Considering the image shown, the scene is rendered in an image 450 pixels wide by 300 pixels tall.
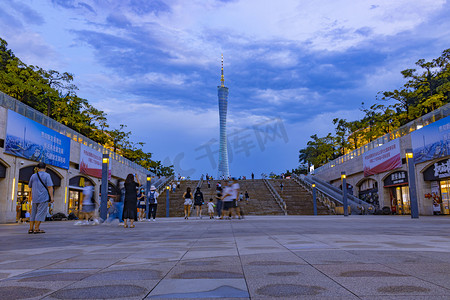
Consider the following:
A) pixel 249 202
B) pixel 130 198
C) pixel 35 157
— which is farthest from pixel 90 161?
pixel 130 198

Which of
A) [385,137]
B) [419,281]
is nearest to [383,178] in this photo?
[385,137]

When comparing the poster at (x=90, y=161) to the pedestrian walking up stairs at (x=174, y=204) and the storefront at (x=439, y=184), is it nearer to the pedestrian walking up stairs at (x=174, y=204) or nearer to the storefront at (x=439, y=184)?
the pedestrian walking up stairs at (x=174, y=204)

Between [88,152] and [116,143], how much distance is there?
16.8 metres

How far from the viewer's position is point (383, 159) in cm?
3247

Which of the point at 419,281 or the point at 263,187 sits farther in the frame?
the point at 263,187

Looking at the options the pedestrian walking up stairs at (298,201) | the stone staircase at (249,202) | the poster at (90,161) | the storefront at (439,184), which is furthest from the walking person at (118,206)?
the storefront at (439,184)

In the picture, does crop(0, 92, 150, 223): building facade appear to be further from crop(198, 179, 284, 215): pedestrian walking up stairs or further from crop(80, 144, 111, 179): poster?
crop(198, 179, 284, 215): pedestrian walking up stairs

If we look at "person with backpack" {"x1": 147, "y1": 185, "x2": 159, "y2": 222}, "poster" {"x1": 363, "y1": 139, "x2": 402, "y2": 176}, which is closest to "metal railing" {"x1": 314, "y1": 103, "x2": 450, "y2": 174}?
"poster" {"x1": 363, "y1": 139, "x2": 402, "y2": 176}

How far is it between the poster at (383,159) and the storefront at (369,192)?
137cm

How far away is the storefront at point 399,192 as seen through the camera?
98.1 ft

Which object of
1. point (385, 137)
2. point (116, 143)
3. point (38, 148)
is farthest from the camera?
point (116, 143)

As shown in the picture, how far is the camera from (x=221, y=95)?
148750 mm

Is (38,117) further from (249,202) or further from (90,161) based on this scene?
(249,202)

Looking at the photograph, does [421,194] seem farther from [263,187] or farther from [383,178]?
[263,187]
